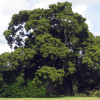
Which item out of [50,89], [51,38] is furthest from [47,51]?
[50,89]

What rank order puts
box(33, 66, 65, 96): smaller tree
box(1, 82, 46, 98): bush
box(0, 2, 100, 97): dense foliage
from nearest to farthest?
box(33, 66, 65, 96): smaller tree → box(0, 2, 100, 97): dense foliage → box(1, 82, 46, 98): bush

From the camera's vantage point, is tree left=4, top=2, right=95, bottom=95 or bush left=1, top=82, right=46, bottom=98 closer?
tree left=4, top=2, right=95, bottom=95

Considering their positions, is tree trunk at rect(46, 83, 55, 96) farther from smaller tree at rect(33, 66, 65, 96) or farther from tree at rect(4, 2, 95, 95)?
smaller tree at rect(33, 66, 65, 96)

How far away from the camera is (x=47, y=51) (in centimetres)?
2052

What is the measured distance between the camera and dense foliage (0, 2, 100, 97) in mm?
21234

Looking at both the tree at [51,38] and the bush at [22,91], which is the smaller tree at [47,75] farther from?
the bush at [22,91]

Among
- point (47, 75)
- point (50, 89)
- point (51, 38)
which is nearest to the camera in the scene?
point (47, 75)

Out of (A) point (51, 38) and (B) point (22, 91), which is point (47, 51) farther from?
(B) point (22, 91)

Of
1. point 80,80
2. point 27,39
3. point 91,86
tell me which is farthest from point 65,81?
point 27,39

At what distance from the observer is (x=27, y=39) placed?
82.4 feet

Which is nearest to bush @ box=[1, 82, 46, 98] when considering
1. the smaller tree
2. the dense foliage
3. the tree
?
the dense foliage

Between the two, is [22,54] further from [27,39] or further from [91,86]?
[91,86]

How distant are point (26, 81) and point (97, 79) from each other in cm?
1041

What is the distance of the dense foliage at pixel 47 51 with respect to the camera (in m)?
21.2
